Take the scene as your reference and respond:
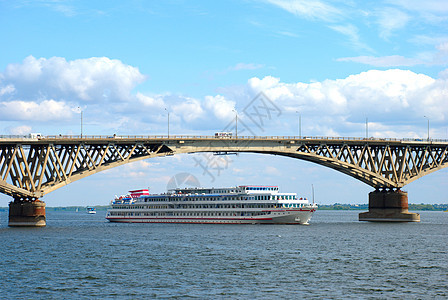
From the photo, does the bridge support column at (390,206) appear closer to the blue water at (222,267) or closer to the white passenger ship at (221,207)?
the white passenger ship at (221,207)

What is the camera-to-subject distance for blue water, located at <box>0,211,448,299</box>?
4334 centimetres

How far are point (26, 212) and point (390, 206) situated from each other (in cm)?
7462

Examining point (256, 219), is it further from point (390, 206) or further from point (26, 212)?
point (26, 212)

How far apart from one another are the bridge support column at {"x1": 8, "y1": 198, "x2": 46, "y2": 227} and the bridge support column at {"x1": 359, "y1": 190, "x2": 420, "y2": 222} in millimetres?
70210

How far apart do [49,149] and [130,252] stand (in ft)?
112

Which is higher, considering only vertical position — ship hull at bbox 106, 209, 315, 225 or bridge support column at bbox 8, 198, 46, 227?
bridge support column at bbox 8, 198, 46, 227

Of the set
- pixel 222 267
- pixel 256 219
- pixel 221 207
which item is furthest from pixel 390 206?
pixel 222 267

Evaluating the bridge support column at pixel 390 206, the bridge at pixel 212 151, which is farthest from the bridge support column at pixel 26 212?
the bridge support column at pixel 390 206

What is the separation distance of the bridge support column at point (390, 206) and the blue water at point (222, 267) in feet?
151

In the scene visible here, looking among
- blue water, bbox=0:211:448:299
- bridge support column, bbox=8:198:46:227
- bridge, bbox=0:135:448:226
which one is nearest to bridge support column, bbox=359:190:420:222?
bridge, bbox=0:135:448:226

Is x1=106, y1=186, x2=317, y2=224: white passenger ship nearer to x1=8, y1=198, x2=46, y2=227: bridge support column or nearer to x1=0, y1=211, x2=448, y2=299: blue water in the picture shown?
x1=0, y1=211, x2=448, y2=299: blue water

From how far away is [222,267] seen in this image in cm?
5534

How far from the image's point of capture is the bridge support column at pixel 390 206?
132 meters

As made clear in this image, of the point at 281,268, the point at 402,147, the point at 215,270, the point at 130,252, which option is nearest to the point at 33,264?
the point at 130,252
